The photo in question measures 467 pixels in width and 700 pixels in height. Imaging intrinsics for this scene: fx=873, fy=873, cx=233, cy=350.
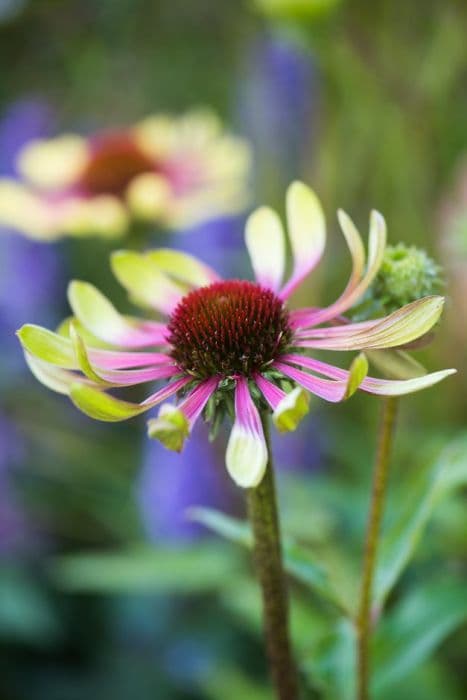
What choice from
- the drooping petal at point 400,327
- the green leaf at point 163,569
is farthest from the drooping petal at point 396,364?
the green leaf at point 163,569

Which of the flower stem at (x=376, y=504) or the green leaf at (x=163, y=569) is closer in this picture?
the flower stem at (x=376, y=504)

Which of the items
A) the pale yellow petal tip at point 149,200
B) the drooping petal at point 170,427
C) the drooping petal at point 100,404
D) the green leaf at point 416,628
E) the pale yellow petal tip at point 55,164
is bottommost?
the green leaf at point 416,628

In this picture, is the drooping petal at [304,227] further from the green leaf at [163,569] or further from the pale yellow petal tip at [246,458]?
the green leaf at [163,569]

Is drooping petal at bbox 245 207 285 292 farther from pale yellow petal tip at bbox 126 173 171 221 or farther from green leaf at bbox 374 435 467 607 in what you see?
pale yellow petal tip at bbox 126 173 171 221

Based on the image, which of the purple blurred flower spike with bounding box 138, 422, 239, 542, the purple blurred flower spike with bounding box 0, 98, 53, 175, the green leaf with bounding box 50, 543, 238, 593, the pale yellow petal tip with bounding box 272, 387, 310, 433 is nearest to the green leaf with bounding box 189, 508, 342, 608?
the pale yellow petal tip with bounding box 272, 387, 310, 433

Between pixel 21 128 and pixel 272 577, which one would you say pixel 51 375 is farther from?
pixel 21 128

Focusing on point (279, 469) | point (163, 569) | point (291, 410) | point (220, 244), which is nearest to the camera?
point (291, 410)

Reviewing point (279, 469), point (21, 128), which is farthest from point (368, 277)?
point (21, 128)
